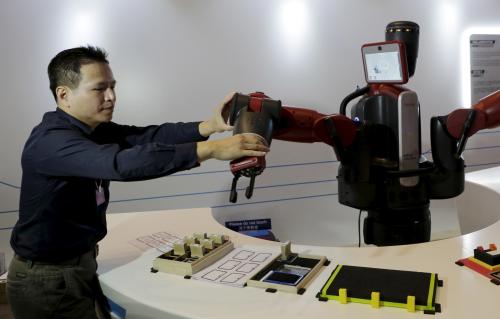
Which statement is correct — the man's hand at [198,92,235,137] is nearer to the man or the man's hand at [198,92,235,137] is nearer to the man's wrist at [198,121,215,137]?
the man's wrist at [198,121,215,137]

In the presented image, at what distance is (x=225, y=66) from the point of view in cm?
277

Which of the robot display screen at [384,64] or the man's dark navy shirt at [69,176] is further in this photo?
the robot display screen at [384,64]

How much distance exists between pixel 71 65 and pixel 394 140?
1.08 m

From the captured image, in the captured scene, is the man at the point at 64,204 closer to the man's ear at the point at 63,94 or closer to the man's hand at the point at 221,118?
Answer: the man's ear at the point at 63,94

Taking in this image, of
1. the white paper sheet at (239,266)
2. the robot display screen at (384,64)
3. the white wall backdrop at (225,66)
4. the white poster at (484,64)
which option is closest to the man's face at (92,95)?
the white paper sheet at (239,266)

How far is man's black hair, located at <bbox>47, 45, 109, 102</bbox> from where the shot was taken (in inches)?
54.4

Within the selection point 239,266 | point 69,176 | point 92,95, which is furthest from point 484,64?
point 69,176

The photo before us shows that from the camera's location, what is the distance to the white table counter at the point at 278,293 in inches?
40.8

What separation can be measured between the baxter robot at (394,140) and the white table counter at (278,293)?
0.22 metres

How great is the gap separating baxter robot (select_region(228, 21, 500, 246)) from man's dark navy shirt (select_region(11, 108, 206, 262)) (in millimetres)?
477

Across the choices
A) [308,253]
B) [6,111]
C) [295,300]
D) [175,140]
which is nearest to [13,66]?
[6,111]

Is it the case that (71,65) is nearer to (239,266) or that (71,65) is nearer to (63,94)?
(63,94)

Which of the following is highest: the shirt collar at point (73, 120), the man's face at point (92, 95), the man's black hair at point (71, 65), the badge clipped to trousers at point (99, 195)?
the man's black hair at point (71, 65)

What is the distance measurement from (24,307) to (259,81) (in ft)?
6.16
